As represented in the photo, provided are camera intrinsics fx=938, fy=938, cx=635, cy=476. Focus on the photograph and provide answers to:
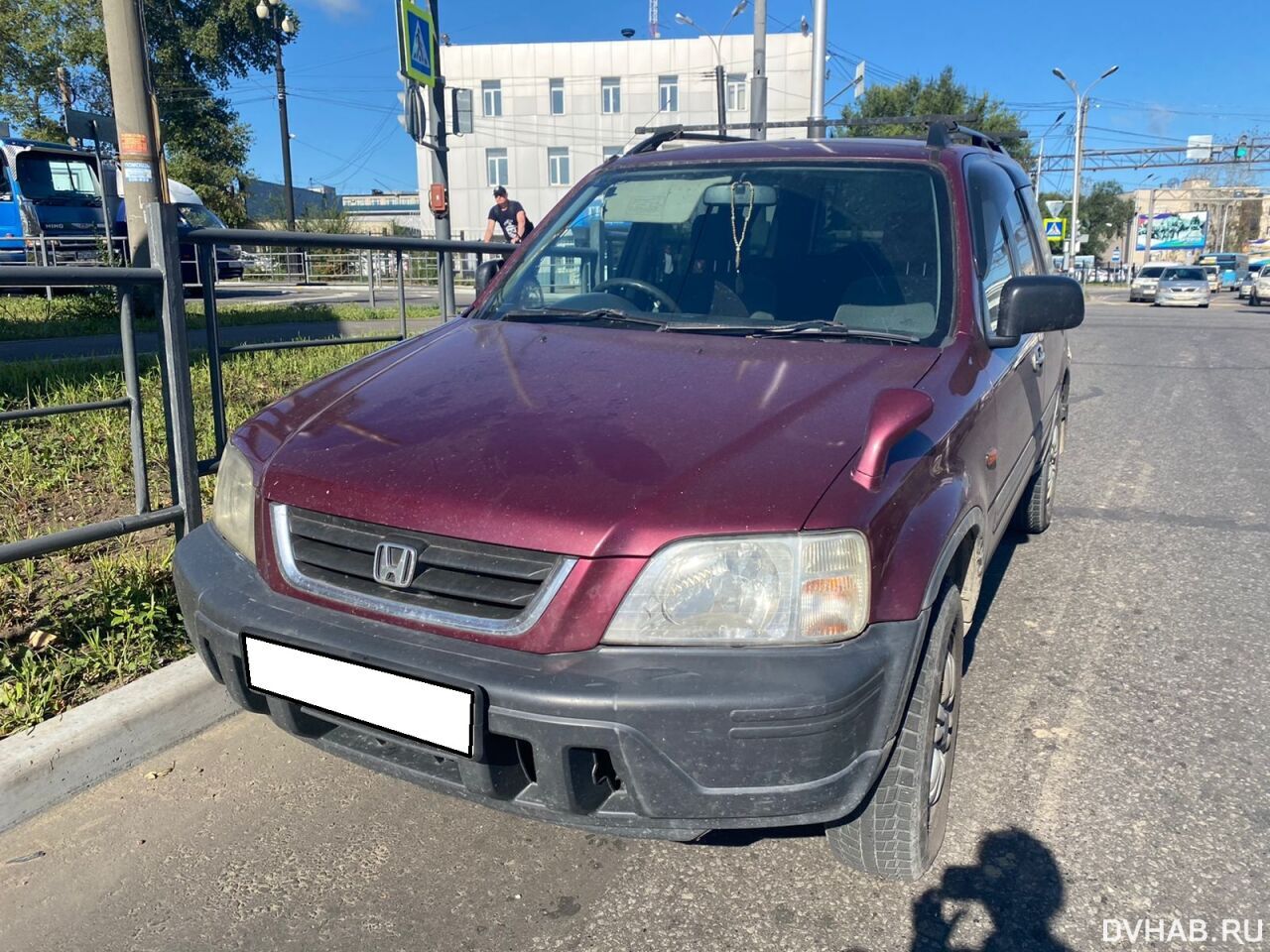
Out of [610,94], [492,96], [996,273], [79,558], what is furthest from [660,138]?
[492,96]

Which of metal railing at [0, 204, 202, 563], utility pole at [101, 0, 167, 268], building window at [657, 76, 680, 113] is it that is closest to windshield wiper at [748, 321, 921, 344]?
metal railing at [0, 204, 202, 563]

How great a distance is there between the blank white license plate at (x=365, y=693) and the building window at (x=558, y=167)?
49243mm

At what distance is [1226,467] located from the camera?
644 cm

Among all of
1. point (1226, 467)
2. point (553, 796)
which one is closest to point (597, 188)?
point (553, 796)

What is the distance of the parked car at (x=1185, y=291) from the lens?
103 ft

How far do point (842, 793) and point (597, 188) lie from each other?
2.56m

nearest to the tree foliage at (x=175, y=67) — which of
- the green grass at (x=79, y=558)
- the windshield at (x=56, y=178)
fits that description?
the windshield at (x=56, y=178)

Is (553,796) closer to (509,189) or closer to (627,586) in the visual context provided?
(627,586)

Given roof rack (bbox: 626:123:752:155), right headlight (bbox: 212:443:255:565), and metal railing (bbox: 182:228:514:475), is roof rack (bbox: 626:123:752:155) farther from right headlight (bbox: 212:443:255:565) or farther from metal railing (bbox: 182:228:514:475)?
right headlight (bbox: 212:443:255:565)

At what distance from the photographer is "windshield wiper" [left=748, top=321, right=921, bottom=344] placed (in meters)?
2.62

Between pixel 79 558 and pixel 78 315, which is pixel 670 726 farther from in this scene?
pixel 78 315

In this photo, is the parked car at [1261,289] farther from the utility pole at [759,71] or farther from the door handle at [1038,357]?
the door handle at [1038,357]

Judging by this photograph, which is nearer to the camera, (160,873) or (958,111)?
(160,873)

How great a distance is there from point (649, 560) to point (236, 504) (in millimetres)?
1174
